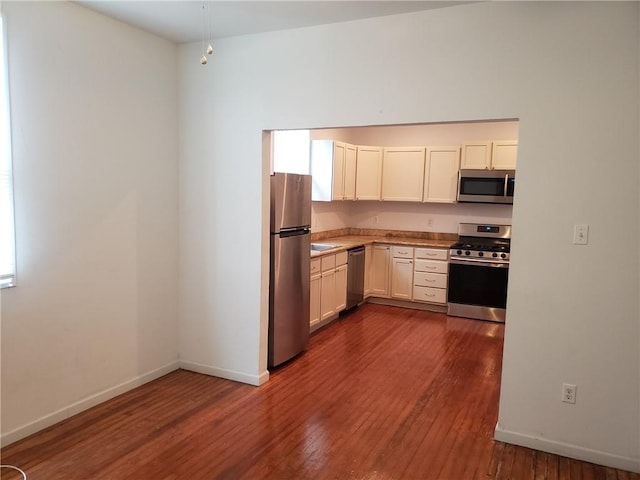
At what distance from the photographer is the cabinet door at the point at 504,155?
5727 millimetres

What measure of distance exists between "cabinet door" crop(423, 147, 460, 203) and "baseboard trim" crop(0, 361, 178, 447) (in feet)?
12.8

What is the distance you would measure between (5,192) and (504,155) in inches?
205

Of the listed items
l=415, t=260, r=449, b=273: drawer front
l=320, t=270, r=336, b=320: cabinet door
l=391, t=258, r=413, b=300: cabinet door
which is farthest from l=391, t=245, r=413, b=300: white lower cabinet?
l=320, t=270, r=336, b=320: cabinet door

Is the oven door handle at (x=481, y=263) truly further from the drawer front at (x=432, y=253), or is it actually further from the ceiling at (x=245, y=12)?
the ceiling at (x=245, y=12)

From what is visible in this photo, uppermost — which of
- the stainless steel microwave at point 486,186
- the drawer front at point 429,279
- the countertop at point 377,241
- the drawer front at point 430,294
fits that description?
the stainless steel microwave at point 486,186

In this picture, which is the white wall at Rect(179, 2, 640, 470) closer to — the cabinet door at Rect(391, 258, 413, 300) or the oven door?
the oven door

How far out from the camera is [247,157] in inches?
142

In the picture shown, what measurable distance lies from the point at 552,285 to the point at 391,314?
3308mm

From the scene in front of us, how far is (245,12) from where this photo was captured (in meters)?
3.03

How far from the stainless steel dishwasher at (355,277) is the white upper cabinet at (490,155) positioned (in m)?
1.77

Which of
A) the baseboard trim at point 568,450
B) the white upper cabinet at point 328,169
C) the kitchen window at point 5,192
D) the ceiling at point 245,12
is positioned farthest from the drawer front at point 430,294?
the kitchen window at point 5,192

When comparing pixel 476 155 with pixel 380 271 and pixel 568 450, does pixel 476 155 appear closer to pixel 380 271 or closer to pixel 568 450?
pixel 380 271

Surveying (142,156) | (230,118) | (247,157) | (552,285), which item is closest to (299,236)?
(247,157)

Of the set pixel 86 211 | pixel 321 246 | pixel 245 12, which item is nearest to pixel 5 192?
pixel 86 211
